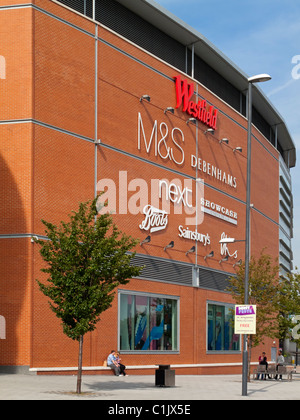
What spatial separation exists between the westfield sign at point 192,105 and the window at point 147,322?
11711 mm

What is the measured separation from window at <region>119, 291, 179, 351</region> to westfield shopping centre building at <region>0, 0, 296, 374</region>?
102 mm

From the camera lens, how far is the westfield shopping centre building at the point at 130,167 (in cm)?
2988

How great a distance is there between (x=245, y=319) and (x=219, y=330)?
22227 millimetres

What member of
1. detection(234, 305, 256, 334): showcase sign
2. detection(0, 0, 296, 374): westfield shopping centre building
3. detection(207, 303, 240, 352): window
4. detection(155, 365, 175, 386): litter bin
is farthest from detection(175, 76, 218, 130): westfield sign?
detection(234, 305, 256, 334): showcase sign

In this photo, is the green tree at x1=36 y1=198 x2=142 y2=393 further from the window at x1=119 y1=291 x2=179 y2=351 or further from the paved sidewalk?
the window at x1=119 y1=291 x2=179 y2=351

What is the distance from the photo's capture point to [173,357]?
3978cm

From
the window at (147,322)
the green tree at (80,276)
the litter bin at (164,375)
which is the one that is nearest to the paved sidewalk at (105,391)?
the litter bin at (164,375)

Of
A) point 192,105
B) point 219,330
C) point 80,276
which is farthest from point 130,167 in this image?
point 219,330

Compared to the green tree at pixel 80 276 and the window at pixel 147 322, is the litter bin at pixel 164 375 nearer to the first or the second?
the green tree at pixel 80 276

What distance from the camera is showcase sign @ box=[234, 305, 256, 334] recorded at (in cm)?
2434

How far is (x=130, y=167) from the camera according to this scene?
3666 cm

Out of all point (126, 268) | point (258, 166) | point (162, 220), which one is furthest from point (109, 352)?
point (258, 166)

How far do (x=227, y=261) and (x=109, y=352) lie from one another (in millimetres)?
16416

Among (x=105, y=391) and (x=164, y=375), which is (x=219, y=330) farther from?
(x=105, y=391)
